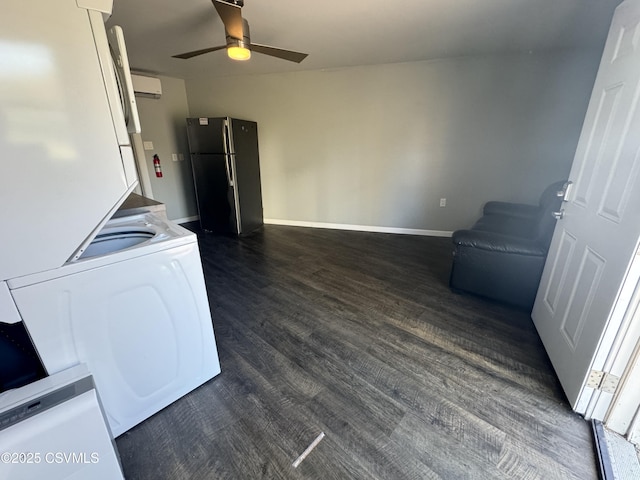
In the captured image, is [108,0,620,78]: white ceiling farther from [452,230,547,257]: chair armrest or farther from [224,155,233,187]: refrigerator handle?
A: [452,230,547,257]: chair armrest

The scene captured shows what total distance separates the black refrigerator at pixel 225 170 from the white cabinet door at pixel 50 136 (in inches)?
117

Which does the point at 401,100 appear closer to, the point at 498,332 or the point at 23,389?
the point at 498,332

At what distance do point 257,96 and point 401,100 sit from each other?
85.8 inches

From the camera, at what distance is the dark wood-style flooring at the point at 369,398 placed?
1166mm

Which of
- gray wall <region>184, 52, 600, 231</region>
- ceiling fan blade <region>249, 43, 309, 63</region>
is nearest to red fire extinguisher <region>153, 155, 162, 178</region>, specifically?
gray wall <region>184, 52, 600, 231</region>

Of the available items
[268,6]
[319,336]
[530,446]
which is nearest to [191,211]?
[268,6]

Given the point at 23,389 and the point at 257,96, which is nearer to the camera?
the point at 23,389

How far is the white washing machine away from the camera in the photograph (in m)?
1.00

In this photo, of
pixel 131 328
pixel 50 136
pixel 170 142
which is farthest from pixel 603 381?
pixel 170 142

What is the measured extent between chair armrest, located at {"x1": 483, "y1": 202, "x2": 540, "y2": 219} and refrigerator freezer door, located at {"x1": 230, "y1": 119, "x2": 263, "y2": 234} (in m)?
3.28

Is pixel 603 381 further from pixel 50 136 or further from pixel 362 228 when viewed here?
pixel 362 228

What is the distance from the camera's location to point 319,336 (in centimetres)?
195

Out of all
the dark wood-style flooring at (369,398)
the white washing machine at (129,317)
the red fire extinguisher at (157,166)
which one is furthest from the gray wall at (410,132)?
the white washing machine at (129,317)

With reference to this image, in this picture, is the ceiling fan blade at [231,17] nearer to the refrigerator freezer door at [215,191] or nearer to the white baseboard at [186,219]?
the refrigerator freezer door at [215,191]
